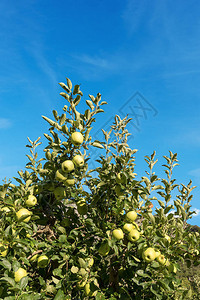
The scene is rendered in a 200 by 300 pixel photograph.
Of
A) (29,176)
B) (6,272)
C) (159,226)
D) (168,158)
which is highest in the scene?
(168,158)

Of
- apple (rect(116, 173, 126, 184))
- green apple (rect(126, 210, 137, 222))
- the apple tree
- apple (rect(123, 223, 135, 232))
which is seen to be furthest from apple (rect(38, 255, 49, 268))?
apple (rect(116, 173, 126, 184))

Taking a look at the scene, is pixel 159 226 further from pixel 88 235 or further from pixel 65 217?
pixel 65 217

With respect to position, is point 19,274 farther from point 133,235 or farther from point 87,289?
point 133,235

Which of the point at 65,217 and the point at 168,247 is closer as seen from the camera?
the point at 168,247

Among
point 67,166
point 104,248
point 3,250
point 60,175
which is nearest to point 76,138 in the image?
point 67,166

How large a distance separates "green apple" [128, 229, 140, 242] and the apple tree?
13mm

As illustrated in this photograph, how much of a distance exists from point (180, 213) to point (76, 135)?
6.93 feet

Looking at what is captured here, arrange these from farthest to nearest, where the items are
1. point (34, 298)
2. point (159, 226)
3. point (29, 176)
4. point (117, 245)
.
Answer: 1. point (29, 176)
2. point (159, 226)
3. point (117, 245)
4. point (34, 298)

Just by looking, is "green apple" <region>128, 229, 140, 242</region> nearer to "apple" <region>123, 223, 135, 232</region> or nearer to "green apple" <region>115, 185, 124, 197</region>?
"apple" <region>123, 223, 135, 232</region>

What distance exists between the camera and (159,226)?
4277 millimetres

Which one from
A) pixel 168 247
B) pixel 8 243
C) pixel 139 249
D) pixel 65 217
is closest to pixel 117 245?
pixel 139 249

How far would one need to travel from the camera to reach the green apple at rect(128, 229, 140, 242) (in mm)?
3750

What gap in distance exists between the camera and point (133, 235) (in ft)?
12.3

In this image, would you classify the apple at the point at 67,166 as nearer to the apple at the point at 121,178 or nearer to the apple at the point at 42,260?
the apple at the point at 121,178
